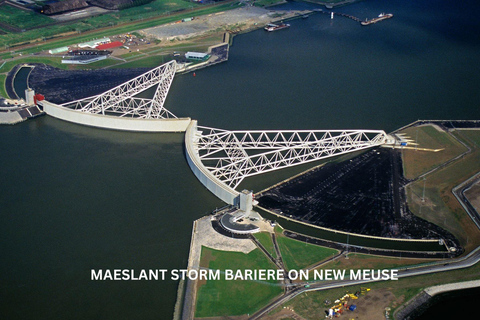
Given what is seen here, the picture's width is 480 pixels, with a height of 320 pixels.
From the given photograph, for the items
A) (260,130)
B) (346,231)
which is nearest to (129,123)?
(260,130)

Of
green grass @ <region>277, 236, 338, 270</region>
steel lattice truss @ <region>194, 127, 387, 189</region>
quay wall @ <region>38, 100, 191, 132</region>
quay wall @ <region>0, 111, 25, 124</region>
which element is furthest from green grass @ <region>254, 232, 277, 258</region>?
quay wall @ <region>0, 111, 25, 124</region>

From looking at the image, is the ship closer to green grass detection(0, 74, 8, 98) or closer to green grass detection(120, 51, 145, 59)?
green grass detection(120, 51, 145, 59)

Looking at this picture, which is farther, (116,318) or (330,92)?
(330,92)

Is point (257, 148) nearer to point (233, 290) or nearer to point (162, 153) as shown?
point (162, 153)

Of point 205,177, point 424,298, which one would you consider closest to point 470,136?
point 424,298

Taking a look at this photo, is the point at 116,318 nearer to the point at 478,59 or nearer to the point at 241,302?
the point at 241,302

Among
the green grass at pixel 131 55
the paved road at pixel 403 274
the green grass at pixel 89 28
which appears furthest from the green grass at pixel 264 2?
the paved road at pixel 403 274
